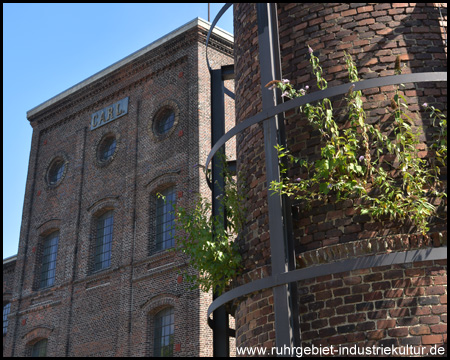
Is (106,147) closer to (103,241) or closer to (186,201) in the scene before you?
(103,241)

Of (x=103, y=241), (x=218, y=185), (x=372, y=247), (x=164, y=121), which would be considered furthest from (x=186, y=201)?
(x=372, y=247)

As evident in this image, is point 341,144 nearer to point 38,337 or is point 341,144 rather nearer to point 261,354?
point 261,354

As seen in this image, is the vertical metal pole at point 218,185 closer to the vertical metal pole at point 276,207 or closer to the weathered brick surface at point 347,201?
the weathered brick surface at point 347,201

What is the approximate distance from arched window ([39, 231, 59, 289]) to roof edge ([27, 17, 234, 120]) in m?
5.23

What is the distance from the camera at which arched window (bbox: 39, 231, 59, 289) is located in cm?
2141

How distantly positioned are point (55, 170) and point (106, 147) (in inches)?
111

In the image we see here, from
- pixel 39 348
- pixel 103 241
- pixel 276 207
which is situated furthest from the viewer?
pixel 39 348

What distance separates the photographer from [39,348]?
2062cm

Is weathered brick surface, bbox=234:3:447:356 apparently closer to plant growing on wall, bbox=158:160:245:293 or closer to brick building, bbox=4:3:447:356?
brick building, bbox=4:3:447:356

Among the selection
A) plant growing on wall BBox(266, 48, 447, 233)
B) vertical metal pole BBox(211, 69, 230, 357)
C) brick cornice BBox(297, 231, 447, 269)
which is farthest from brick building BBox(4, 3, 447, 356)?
vertical metal pole BBox(211, 69, 230, 357)

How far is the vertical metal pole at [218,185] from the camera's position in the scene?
7613mm

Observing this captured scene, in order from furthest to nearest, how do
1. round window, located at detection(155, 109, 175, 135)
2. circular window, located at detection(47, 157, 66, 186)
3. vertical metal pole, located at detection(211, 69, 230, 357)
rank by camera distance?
circular window, located at detection(47, 157, 66, 186), round window, located at detection(155, 109, 175, 135), vertical metal pole, located at detection(211, 69, 230, 357)

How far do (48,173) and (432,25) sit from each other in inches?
738

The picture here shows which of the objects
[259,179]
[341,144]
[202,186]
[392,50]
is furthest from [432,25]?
Result: [202,186]
